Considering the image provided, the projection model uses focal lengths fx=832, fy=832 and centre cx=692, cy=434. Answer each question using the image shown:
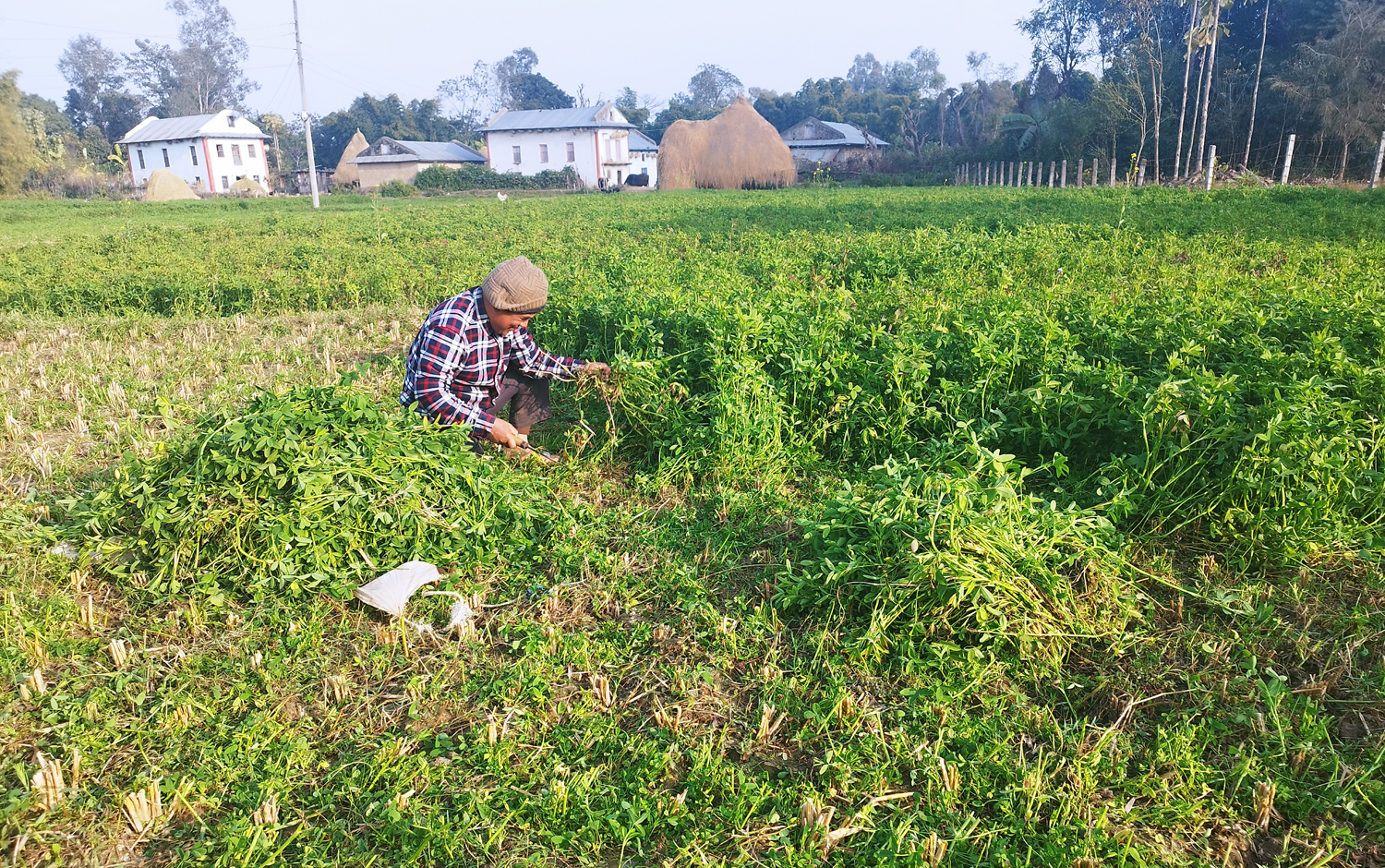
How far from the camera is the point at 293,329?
9.25 m

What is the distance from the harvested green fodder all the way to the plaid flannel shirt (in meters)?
2.25

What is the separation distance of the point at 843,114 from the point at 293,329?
67936mm

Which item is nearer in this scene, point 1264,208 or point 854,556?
point 854,556

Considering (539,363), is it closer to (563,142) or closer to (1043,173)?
(1043,173)

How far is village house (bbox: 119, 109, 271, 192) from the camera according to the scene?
58812 millimetres

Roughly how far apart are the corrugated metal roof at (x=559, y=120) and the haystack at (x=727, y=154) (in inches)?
630

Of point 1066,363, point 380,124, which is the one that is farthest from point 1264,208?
point 380,124

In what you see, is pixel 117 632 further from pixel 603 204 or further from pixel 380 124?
pixel 380 124

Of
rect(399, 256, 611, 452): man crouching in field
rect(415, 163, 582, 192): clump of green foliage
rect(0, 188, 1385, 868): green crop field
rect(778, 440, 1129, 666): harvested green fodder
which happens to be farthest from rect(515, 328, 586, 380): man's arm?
rect(415, 163, 582, 192): clump of green foliage

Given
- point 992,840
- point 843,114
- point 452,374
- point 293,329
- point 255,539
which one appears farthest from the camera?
point 843,114

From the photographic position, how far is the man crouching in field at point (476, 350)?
4762 mm

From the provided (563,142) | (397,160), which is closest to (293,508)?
(397,160)

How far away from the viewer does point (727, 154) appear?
4509cm

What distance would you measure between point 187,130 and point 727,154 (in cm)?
4075
